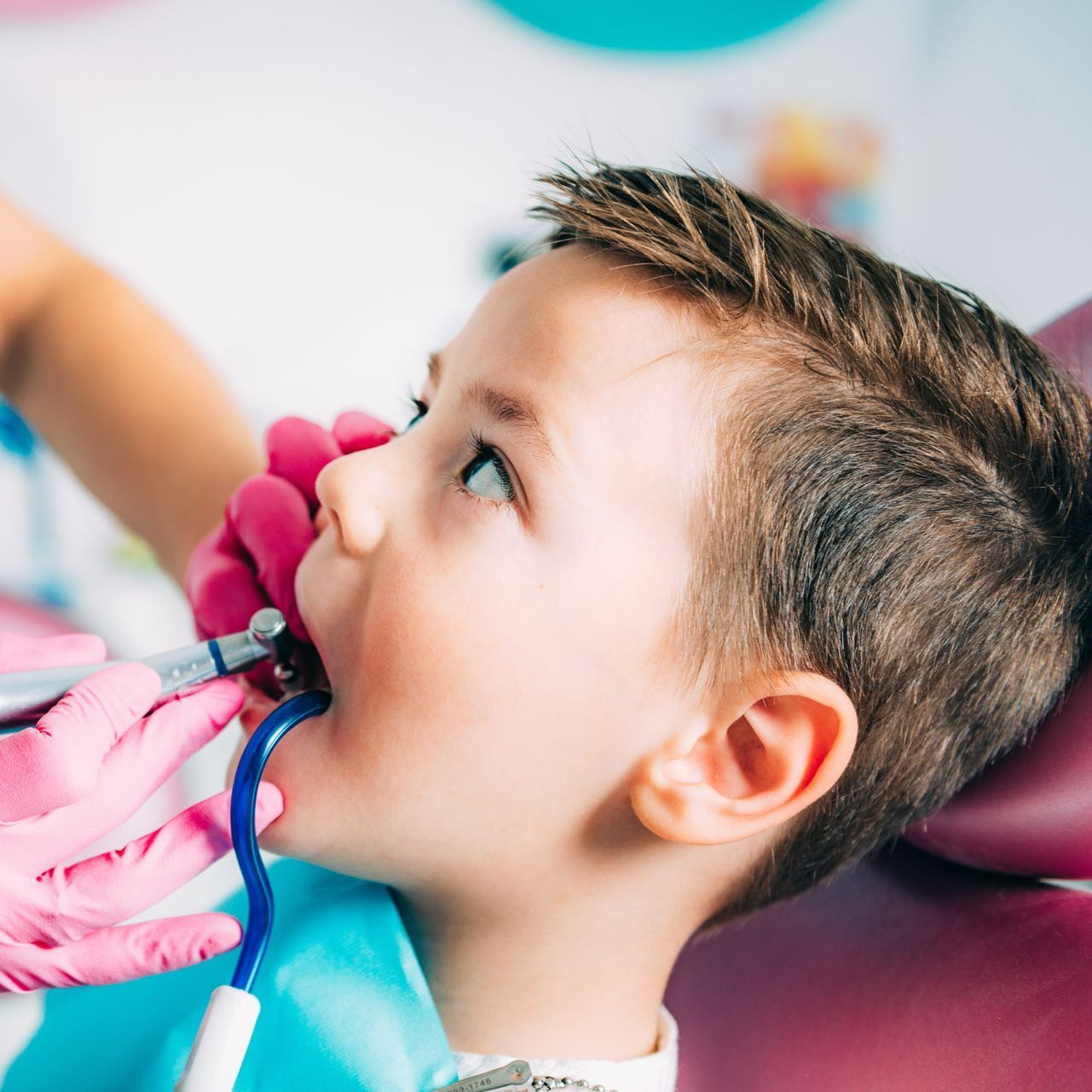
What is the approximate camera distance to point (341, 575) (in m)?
0.80

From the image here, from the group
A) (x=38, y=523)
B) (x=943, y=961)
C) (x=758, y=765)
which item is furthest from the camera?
(x=38, y=523)

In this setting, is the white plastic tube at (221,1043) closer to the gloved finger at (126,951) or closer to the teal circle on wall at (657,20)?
the gloved finger at (126,951)

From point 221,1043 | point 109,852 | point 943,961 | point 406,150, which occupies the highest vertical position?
point 406,150

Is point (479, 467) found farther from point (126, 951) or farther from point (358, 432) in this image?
point (126, 951)

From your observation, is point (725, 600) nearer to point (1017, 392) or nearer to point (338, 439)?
point (1017, 392)

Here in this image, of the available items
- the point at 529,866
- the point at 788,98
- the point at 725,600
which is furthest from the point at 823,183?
the point at 529,866

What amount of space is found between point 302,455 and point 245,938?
0.48 m

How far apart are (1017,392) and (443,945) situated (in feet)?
2.09

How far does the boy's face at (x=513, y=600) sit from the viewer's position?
752 mm

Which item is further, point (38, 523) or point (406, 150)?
point (406, 150)

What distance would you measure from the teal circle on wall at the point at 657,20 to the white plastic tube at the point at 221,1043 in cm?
144

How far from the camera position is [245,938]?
742mm

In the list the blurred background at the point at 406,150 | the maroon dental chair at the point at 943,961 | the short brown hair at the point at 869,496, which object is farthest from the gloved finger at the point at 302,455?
Answer: the maroon dental chair at the point at 943,961

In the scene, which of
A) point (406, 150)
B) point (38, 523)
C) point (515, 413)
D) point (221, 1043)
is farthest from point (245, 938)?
point (406, 150)
